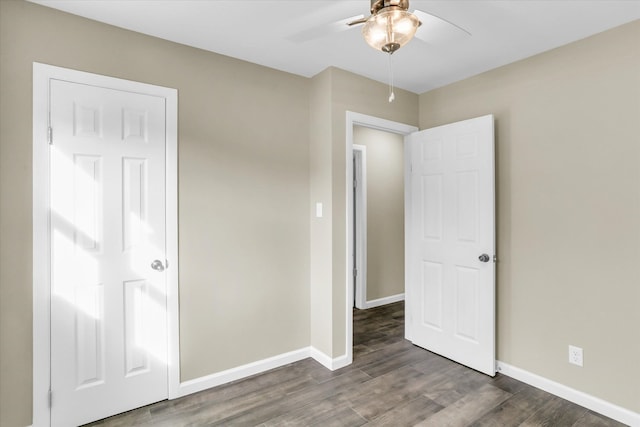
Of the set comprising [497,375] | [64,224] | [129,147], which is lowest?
[497,375]

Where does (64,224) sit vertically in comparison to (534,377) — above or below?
above

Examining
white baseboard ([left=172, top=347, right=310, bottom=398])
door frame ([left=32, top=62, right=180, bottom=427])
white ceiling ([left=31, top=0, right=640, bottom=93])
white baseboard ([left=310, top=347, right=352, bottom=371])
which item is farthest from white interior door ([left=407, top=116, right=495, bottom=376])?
door frame ([left=32, top=62, right=180, bottom=427])

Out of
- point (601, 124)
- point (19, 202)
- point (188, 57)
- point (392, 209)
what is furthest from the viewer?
point (392, 209)

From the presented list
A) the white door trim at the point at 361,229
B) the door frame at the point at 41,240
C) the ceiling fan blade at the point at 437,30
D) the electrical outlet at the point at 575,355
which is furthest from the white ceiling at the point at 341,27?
the electrical outlet at the point at 575,355

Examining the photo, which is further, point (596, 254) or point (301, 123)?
point (301, 123)

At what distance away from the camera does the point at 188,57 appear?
7.93 ft

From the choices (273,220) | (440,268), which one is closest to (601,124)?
(440,268)

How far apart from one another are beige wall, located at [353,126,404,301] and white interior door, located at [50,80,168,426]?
2.76 metres

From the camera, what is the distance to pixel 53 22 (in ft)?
6.47

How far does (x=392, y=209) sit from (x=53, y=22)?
155 inches

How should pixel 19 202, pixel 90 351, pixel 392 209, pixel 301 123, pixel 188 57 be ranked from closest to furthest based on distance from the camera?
pixel 19 202 → pixel 90 351 → pixel 188 57 → pixel 301 123 → pixel 392 209

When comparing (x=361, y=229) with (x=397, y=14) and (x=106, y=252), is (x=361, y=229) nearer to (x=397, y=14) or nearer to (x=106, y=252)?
(x=106, y=252)

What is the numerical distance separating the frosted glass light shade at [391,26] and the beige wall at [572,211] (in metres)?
1.73

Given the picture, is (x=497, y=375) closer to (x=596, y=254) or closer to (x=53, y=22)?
(x=596, y=254)
